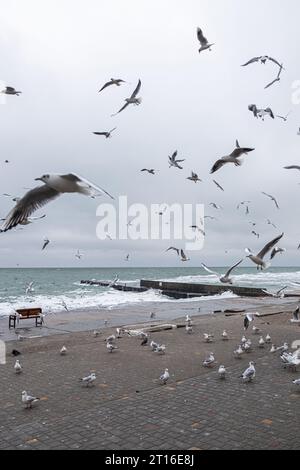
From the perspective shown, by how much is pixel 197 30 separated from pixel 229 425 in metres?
8.74

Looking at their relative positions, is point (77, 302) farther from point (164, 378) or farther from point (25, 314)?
point (164, 378)

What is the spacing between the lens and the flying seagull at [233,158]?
902cm

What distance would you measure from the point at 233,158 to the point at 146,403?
16.6 ft

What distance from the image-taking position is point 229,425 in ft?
20.5

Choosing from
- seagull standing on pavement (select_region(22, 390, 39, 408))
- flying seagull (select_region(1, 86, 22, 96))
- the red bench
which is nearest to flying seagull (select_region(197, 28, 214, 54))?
flying seagull (select_region(1, 86, 22, 96))

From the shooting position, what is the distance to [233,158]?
9227 millimetres

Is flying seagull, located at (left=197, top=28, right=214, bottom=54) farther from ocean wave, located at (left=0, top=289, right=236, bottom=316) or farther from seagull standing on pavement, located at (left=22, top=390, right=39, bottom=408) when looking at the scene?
ocean wave, located at (left=0, top=289, right=236, bottom=316)

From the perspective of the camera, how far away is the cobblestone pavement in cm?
577

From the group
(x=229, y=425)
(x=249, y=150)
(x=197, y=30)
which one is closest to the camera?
(x=229, y=425)

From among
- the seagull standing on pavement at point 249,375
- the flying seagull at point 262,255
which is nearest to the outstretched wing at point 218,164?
the flying seagull at point 262,255

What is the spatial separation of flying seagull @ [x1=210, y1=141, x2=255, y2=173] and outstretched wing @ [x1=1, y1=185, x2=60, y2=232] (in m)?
4.20

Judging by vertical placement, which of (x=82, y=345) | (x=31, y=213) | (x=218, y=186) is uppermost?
(x=218, y=186)
